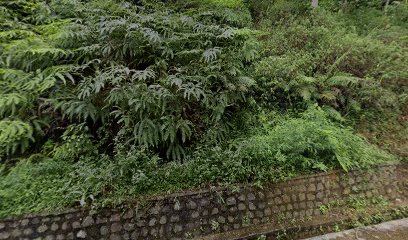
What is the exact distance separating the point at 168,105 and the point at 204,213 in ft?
5.88

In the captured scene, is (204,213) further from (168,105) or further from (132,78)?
(132,78)

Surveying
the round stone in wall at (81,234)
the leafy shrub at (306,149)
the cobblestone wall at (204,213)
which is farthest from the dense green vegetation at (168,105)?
the round stone in wall at (81,234)

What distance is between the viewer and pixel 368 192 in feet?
14.2

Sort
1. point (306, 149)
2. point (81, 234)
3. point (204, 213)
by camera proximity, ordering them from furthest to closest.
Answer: point (306, 149) → point (204, 213) → point (81, 234)

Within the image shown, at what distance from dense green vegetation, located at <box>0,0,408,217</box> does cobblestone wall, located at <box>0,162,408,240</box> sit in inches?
7.0

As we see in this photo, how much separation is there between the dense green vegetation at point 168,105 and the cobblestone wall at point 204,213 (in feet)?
0.58

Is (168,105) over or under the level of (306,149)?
over

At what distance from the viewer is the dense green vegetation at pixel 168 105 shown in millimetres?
3730

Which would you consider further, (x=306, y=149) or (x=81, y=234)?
(x=306, y=149)


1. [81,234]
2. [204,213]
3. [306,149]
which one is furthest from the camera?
[306,149]

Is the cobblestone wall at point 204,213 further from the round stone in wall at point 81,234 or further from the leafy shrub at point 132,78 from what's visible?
the leafy shrub at point 132,78

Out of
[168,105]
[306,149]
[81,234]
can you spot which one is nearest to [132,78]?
[168,105]

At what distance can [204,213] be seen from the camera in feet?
11.8

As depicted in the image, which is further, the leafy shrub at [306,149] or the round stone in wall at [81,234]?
the leafy shrub at [306,149]
